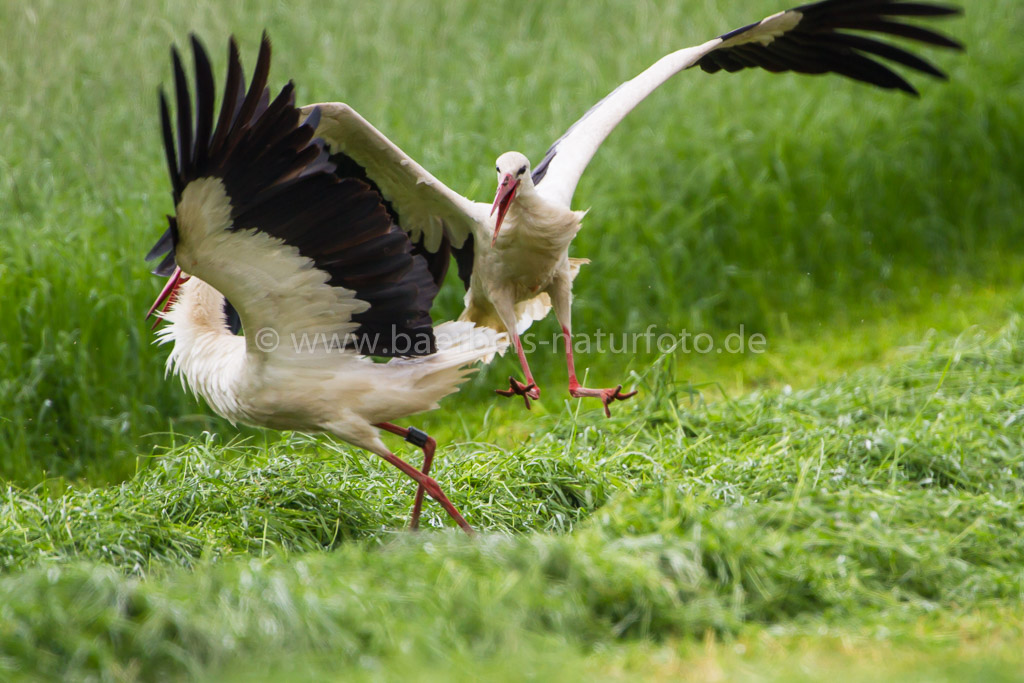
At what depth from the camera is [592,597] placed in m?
2.88

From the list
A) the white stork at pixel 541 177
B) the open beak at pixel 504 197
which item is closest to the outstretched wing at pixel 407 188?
the white stork at pixel 541 177

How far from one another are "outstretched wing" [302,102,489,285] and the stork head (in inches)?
9.5

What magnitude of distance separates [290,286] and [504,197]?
3.03 ft

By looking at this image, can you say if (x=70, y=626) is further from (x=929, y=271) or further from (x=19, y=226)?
(x=929, y=271)

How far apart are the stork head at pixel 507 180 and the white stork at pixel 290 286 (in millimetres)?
378

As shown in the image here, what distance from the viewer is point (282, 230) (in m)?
3.41

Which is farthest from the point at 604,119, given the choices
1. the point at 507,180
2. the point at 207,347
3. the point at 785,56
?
the point at 207,347

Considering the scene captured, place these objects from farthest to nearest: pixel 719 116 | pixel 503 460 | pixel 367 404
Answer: pixel 719 116
pixel 503 460
pixel 367 404

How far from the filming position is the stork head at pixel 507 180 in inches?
159

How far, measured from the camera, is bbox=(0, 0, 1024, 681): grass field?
2.71 meters

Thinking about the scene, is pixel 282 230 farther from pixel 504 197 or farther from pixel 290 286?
pixel 504 197

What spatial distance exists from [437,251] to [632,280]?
249 centimetres

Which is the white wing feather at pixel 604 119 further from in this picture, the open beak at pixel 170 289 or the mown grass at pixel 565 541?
the open beak at pixel 170 289

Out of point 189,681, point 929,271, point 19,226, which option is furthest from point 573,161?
point 929,271
